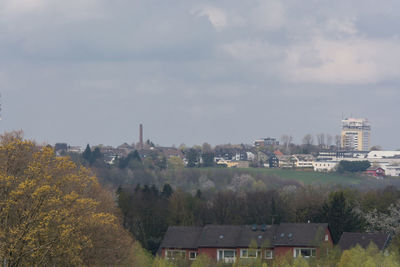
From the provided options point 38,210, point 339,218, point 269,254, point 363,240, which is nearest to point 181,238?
point 269,254

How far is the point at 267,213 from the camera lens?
107 m

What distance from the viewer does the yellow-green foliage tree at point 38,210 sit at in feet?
108

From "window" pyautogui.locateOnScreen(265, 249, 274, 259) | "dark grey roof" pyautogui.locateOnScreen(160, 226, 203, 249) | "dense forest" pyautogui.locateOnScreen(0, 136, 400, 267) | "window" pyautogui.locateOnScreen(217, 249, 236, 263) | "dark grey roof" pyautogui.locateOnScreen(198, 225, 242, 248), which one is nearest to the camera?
"dense forest" pyautogui.locateOnScreen(0, 136, 400, 267)

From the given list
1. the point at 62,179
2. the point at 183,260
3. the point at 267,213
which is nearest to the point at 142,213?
the point at 267,213

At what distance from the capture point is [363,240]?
2995 inches

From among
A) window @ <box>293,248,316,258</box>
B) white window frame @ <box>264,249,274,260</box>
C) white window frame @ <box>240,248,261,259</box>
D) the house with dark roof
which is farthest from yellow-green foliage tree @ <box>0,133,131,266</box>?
window @ <box>293,248,316,258</box>

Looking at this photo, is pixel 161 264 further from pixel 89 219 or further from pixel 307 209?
pixel 307 209

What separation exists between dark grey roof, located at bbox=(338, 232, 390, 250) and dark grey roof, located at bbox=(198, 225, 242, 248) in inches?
391

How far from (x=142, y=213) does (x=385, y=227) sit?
27.9 meters

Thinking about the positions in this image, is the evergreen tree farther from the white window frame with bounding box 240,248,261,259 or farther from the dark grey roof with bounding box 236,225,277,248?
the white window frame with bounding box 240,248,261,259

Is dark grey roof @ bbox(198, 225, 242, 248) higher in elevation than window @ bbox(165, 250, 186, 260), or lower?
higher

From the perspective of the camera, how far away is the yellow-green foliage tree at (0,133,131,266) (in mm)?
32938

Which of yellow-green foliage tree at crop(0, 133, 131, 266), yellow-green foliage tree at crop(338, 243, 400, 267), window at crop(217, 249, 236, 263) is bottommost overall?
window at crop(217, 249, 236, 263)

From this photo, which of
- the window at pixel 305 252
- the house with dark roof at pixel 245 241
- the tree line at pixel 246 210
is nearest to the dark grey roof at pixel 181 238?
the house with dark roof at pixel 245 241
